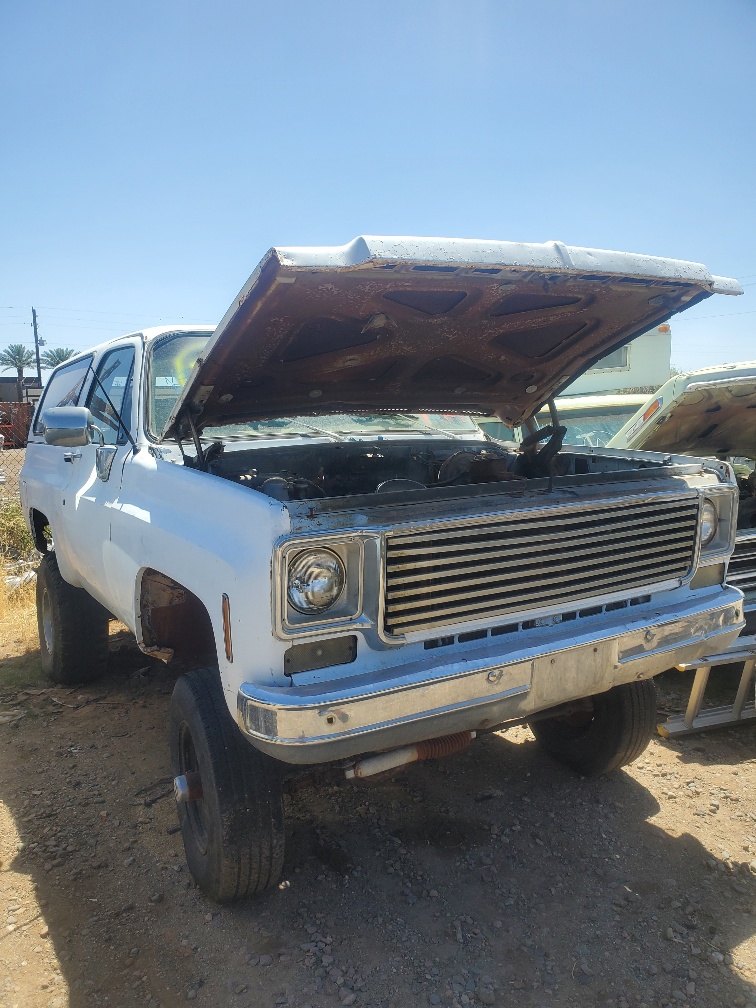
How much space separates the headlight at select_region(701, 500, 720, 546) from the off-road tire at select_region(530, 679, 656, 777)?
71 centimetres

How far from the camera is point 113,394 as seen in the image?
12.7ft

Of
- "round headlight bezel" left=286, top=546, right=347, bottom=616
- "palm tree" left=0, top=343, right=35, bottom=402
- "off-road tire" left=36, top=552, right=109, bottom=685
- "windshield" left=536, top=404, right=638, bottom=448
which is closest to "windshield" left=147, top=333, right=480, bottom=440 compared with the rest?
"round headlight bezel" left=286, top=546, right=347, bottom=616

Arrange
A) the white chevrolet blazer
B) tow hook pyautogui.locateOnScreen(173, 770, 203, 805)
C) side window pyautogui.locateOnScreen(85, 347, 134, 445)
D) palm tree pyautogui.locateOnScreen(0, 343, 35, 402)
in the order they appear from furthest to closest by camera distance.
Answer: palm tree pyautogui.locateOnScreen(0, 343, 35, 402)
side window pyautogui.locateOnScreen(85, 347, 134, 445)
tow hook pyautogui.locateOnScreen(173, 770, 203, 805)
the white chevrolet blazer

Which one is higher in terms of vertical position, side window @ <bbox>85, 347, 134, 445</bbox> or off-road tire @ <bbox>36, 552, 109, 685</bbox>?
side window @ <bbox>85, 347, 134, 445</bbox>

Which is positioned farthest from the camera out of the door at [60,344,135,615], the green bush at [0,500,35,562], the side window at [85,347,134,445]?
the green bush at [0,500,35,562]

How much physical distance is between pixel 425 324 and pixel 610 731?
203 cm

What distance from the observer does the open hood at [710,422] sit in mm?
4176

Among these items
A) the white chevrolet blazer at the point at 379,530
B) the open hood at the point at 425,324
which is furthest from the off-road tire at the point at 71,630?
the open hood at the point at 425,324

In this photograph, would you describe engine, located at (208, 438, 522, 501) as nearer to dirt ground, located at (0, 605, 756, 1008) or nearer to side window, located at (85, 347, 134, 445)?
side window, located at (85, 347, 134, 445)

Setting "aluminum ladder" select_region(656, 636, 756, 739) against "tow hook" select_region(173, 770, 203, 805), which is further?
"aluminum ladder" select_region(656, 636, 756, 739)

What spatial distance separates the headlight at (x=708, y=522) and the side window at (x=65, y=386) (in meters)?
3.33

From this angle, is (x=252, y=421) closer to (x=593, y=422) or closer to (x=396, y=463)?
(x=396, y=463)

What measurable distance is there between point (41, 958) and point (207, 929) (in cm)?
55

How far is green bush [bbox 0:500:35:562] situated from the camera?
8.41 meters
